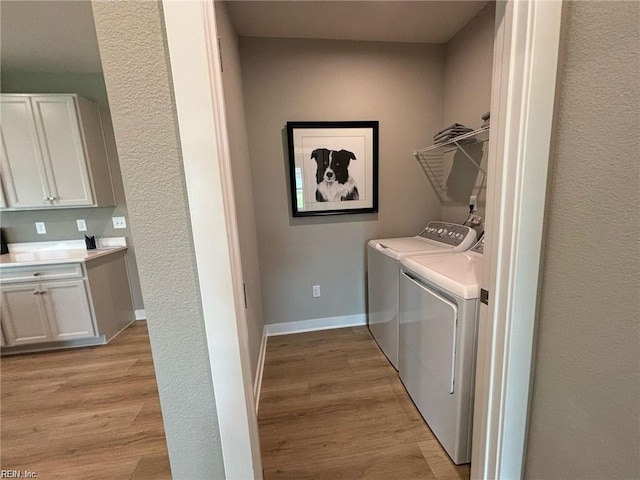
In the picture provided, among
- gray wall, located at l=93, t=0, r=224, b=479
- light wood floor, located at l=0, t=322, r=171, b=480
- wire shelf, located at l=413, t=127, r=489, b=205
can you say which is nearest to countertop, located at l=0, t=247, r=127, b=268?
light wood floor, located at l=0, t=322, r=171, b=480

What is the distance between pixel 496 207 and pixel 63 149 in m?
3.49

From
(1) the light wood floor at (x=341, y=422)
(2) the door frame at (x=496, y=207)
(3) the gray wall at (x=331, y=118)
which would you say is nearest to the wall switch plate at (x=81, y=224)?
(3) the gray wall at (x=331, y=118)

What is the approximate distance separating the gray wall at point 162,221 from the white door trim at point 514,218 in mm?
926

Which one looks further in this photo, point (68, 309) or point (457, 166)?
point (68, 309)

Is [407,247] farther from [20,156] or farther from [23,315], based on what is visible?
[20,156]

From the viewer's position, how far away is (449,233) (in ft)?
6.68

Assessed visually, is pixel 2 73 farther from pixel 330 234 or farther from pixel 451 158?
pixel 451 158

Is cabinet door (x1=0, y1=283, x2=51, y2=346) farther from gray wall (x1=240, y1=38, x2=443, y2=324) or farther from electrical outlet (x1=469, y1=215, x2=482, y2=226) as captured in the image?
electrical outlet (x1=469, y1=215, x2=482, y2=226)

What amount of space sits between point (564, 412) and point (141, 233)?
1338mm

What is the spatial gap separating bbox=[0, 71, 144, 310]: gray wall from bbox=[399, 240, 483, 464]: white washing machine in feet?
8.59

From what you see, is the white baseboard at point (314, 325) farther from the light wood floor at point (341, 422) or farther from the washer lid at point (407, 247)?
the washer lid at point (407, 247)

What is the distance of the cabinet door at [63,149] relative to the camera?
8.08 feet

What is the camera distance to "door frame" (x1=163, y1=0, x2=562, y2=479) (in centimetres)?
67

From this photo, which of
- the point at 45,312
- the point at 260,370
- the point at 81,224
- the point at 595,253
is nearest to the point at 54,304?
the point at 45,312
